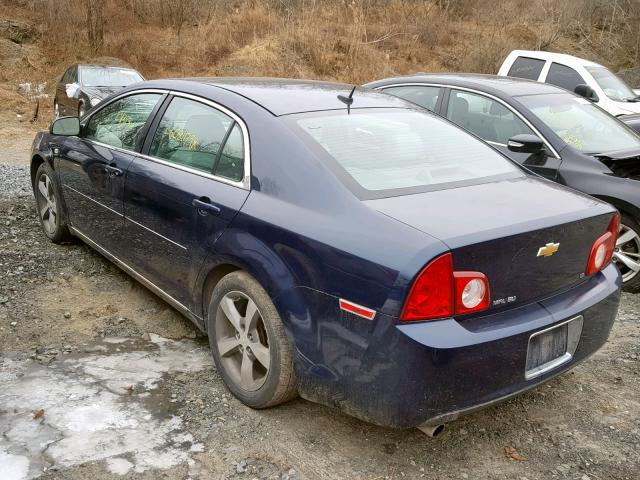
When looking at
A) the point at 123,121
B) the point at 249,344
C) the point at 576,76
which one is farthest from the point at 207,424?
the point at 576,76

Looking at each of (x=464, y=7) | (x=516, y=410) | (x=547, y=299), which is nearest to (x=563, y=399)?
(x=516, y=410)

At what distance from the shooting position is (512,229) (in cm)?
261

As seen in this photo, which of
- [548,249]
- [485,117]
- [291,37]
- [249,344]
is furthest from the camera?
[291,37]

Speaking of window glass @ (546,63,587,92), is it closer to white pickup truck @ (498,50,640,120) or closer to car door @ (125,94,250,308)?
white pickup truck @ (498,50,640,120)

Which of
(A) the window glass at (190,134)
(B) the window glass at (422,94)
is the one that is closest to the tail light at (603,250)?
(A) the window glass at (190,134)

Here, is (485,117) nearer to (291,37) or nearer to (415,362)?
(415,362)

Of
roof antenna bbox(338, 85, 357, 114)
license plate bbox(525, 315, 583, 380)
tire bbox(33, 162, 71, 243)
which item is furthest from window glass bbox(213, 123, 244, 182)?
tire bbox(33, 162, 71, 243)

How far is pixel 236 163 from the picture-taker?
129 inches

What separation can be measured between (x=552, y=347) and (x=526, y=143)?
→ 9.37ft

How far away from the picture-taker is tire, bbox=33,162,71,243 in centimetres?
517

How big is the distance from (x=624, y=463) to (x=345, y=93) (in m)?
2.52

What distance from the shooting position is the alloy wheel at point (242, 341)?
309cm

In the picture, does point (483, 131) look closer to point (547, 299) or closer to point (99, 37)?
point (547, 299)

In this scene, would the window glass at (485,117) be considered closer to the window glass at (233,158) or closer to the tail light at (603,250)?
the tail light at (603,250)
